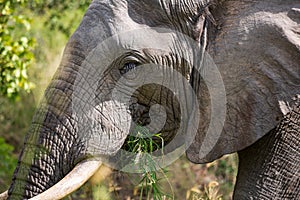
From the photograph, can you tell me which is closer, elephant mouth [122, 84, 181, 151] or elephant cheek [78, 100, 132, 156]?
elephant cheek [78, 100, 132, 156]

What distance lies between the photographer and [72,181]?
3.58 metres

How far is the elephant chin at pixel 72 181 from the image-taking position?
138 inches

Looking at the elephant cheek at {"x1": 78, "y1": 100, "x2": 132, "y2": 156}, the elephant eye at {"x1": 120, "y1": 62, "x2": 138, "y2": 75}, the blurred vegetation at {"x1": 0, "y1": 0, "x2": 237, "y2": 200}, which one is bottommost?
the blurred vegetation at {"x1": 0, "y1": 0, "x2": 237, "y2": 200}

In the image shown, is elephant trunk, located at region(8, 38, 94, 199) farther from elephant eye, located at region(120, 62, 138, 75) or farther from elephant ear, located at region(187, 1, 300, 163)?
elephant ear, located at region(187, 1, 300, 163)

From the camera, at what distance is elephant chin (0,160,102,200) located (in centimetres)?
351

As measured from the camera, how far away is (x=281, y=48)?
3725mm

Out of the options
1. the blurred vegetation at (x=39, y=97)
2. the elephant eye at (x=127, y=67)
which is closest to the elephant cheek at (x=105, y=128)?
the elephant eye at (x=127, y=67)

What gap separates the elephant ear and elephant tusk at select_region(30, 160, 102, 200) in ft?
2.06

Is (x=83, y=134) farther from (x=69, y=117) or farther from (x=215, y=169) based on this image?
(x=215, y=169)

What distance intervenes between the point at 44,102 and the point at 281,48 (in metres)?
1.15

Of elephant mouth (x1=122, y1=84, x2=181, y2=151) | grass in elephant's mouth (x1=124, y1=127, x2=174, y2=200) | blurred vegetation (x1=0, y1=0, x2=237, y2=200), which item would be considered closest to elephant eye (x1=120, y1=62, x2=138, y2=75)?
elephant mouth (x1=122, y1=84, x2=181, y2=151)

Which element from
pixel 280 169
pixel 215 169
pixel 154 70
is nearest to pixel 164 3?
pixel 154 70

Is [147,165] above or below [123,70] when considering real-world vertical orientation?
below

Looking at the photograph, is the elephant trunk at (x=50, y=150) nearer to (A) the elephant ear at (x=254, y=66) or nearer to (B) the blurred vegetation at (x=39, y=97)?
(B) the blurred vegetation at (x=39, y=97)
